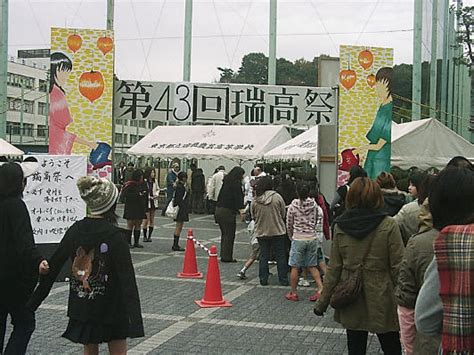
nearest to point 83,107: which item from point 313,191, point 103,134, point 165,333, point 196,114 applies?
point 103,134

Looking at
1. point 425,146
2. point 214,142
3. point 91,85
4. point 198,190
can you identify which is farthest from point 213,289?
point 198,190

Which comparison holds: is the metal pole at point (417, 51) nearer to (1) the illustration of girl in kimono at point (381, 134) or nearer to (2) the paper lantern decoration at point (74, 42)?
(1) the illustration of girl in kimono at point (381, 134)

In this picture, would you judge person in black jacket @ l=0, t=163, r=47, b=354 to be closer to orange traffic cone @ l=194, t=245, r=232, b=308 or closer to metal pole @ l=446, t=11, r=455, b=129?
orange traffic cone @ l=194, t=245, r=232, b=308

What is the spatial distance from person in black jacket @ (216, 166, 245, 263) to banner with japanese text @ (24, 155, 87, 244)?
341 centimetres

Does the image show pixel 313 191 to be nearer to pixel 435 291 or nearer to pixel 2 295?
pixel 2 295

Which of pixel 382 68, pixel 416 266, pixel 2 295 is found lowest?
pixel 2 295

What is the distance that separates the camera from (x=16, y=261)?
5.10 m

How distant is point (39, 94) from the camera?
2945 inches

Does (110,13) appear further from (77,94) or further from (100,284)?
(100,284)

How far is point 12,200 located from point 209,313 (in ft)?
13.0

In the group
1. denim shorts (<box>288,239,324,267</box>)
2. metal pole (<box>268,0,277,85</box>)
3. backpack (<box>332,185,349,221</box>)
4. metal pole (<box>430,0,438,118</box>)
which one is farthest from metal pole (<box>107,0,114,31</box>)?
denim shorts (<box>288,239,324,267</box>)

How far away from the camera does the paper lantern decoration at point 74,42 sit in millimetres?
13750

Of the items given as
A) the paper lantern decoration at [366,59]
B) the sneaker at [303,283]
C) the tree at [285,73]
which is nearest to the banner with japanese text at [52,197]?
the sneaker at [303,283]

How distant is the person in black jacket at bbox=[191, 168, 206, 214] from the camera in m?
25.5
